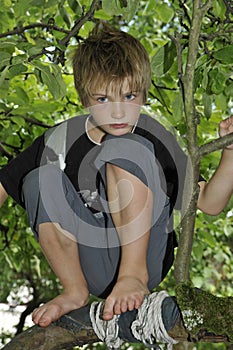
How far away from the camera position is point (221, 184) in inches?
39.9

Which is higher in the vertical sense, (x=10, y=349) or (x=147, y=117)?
(x=147, y=117)

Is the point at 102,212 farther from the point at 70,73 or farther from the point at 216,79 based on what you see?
the point at 70,73

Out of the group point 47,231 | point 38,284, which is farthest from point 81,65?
point 38,284

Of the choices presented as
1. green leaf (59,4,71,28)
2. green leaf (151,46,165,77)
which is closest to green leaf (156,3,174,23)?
green leaf (59,4,71,28)

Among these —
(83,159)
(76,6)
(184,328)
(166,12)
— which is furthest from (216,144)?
(166,12)

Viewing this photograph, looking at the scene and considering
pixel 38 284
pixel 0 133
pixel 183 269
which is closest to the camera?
pixel 183 269

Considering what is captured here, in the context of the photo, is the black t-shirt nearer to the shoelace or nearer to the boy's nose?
the boy's nose

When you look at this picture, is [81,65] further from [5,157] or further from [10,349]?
[5,157]

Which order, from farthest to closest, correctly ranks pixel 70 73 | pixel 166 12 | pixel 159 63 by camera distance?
pixel 70 73, pixel 166 12, pixel 159 63

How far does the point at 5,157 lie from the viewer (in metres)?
1.69

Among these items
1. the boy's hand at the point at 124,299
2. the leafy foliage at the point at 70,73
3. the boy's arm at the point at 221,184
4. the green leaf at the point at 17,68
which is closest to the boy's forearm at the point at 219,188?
the boy's arm at the point at 221,184

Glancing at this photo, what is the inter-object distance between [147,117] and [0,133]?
0.66 meters

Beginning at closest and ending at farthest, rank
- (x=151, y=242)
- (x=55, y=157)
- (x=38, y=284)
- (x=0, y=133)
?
(x=151, y=242) < (x=55, y=157) < (x=0, y=133) < (x=38, y=284)

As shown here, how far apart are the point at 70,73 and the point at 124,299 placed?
1.15 meters
